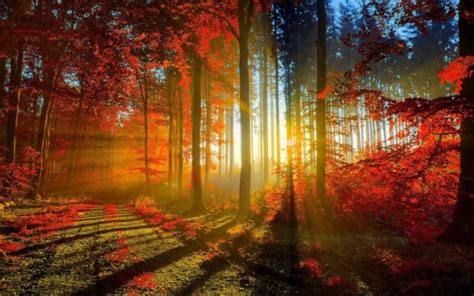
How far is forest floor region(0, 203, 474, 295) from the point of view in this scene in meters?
5.08

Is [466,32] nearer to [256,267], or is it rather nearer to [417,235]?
[417,235]

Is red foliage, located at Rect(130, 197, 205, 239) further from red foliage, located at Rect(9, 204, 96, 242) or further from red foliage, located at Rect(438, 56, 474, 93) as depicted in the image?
red foliage, located at Rect(438, 56, 474, 93)

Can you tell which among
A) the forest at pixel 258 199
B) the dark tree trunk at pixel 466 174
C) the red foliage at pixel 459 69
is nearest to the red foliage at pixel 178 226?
the forest at pixel 258 199

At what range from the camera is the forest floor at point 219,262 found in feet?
16.7

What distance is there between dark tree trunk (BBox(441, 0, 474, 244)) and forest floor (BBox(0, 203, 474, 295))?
485 millimetres

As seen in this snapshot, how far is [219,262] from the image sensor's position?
6668 mm

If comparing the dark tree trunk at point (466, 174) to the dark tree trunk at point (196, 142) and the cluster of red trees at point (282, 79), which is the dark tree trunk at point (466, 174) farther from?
the dark tree trunk at point (196, 142)

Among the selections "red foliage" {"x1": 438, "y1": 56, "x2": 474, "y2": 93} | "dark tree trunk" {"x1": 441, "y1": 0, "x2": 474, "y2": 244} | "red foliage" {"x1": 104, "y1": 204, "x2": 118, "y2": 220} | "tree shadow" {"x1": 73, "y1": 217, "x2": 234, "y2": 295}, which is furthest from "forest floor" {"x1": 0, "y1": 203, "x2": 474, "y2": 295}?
"red foliage" {"x1": 438, "y1": 56, "x2": 474, "y2": 93}

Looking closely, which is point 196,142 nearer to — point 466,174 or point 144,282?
point 144,282

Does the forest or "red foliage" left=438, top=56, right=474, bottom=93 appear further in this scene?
"red foliage" left=438, top=56, right=474, bottom=93

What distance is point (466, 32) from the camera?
23.6 ft

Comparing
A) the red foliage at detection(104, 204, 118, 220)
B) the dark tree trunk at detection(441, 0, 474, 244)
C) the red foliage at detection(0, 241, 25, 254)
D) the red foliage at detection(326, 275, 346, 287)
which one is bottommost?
the red foliage at detection(104, 204, 118, 220)

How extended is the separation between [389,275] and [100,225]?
382 inches

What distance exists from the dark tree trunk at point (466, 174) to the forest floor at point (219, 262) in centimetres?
48
